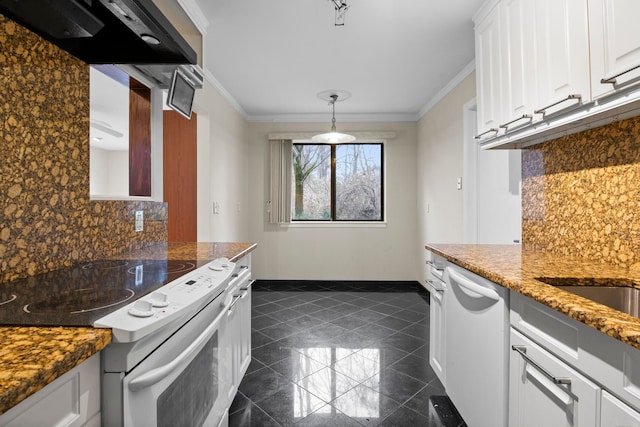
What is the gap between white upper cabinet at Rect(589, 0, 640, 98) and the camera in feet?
3.56

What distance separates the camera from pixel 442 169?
385 cm

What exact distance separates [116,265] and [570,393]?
1682 millimetres

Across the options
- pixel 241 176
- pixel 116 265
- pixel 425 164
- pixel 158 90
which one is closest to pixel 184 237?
pixel 241 176

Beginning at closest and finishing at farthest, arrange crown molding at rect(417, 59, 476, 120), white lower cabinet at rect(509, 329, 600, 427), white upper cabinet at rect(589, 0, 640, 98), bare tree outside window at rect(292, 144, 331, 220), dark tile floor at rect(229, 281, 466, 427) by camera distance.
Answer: white lower cabinet at rect(509, 329, 600, 427)
white upper cabinet at rect(589, 0, 640, 98)
dark tile floor at rect(229, 281, 466, 427)
crown molding at rect(417, 59, 476, 120)
bare tree outside window at rect(292, 144, 331, 220)

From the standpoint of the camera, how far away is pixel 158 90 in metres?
2.23

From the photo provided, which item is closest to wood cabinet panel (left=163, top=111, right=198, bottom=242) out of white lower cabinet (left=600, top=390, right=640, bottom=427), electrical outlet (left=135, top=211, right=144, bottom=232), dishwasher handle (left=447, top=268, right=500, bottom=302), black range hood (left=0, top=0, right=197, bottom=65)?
electrical outlet (left=135, top=211, right=144, bottom=232)

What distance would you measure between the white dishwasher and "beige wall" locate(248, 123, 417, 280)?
3.02m

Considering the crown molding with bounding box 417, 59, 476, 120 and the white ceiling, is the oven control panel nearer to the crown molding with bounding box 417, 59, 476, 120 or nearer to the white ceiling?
the white ceiling

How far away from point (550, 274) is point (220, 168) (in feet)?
10.5

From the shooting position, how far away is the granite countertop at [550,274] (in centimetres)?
82

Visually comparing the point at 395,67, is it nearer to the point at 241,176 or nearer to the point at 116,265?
the point at 241,176

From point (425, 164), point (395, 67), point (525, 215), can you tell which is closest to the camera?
point (525, 215)

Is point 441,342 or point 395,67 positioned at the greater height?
point 395,67

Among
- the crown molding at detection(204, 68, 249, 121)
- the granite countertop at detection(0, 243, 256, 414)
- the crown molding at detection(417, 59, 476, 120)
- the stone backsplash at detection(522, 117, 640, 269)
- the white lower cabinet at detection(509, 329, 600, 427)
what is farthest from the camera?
the crown molding at detection(204, 68, 249, 121)
